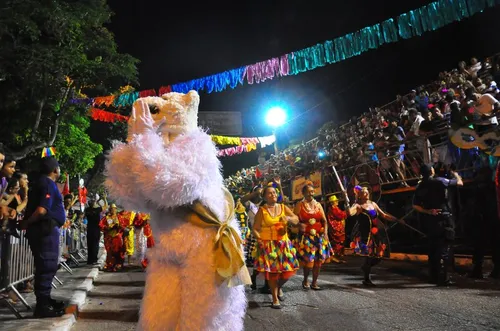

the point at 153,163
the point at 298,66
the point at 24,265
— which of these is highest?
the point at 298,66

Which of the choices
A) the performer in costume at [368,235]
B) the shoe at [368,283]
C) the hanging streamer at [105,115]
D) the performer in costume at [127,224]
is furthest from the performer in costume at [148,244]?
the hanging streamer at [105,115]

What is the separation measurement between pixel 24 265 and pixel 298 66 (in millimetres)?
7288

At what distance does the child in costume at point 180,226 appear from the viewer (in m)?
2.83

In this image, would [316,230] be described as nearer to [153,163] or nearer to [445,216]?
[445,216]

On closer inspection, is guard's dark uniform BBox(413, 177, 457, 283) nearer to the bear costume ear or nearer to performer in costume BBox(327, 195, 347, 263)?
performer in costume BBox(327, 195, 347, 263)

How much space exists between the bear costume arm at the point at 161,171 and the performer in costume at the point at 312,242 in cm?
468

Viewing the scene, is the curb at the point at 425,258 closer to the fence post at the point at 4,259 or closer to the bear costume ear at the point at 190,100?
the bear costume ear at the point at 190,100

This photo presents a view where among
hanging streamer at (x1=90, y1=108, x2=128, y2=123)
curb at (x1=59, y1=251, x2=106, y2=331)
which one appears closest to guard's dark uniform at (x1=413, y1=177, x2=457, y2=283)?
curb at (x1=59, y1=251, x2=106, y2=331)

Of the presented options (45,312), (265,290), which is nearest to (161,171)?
(45,312)

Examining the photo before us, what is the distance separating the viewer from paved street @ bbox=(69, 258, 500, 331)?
4.97m

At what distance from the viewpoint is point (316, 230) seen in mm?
7629

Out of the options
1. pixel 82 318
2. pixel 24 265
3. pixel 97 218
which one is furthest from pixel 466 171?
pixel 97 218

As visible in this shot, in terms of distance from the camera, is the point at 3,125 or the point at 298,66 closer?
the point at 298,66

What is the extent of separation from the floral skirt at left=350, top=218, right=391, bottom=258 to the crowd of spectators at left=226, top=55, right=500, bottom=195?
208 cm
